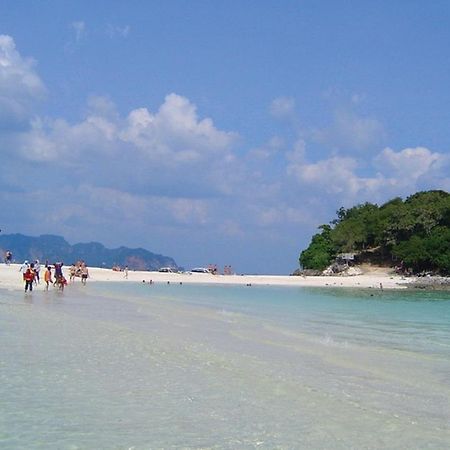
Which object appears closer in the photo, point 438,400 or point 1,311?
point 438,400

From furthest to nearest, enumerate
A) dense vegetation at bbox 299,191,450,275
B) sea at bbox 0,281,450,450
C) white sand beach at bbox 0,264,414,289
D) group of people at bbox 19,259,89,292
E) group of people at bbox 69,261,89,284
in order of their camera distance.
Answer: dense vegetation at bbox 299,191,450,275 < white sand beach at bbox 0,264,414,289 < group of people at bbox 69,261,89,284 < group of people at bbox 19,259,89,292 < sea at bbox 0,281,450,450

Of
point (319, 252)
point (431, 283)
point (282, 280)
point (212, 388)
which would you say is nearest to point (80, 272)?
point (282, 280)

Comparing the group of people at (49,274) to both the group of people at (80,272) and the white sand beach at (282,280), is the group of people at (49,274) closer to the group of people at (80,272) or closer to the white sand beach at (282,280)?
the group of people at (80,272)

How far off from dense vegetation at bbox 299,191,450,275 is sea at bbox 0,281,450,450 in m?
59.7

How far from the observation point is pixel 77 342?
14.7 meters

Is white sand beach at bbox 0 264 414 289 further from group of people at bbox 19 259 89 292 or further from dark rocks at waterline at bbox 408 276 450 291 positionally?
group of people at bbox 19 259 89 292

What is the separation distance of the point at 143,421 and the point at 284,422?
196cm

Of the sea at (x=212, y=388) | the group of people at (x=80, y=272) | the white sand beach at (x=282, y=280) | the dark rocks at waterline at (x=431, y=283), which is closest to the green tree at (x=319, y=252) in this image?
the white sand beach at (x=282, y=280)

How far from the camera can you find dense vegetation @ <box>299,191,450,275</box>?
7719 cm

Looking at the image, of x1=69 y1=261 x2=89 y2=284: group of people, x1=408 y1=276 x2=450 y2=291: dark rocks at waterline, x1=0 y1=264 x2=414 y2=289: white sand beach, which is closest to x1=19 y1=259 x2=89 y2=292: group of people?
x1=69 y1=261 x2=89 y2=284: group of people

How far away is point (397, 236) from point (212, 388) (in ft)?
252

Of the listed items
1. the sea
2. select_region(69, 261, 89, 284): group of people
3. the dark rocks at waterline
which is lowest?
the sea

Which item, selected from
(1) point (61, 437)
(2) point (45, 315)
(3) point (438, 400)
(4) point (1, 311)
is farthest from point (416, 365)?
(4) point (1, 311)

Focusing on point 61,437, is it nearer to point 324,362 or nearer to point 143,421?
point 143,421
